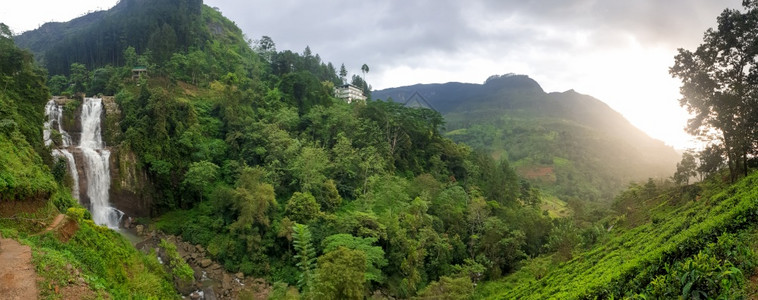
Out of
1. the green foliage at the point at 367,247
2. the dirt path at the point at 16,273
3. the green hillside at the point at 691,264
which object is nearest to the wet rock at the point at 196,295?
the green foliage at the point at 367,247

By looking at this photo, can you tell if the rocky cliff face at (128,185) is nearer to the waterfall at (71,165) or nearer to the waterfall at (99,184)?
the waterfall at (99,184)

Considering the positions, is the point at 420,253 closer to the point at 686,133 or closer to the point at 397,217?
the point at 397,217

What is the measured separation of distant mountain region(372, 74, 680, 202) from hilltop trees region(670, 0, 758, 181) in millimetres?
49675

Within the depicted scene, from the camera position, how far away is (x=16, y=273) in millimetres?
12461

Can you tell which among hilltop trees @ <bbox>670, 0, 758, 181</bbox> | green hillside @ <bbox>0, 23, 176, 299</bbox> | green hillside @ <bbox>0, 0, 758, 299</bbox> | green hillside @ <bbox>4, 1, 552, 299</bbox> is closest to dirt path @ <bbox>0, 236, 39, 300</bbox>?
green hillside @ <bbox>0, 23, 176, 299</bbox>

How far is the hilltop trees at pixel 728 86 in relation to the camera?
61.6 ft

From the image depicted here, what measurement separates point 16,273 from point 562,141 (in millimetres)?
107355

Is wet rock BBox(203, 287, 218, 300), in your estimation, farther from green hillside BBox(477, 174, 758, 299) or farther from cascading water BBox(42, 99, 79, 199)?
green hillside BBox(477, 174, 758, 299)

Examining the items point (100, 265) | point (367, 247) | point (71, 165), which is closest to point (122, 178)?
point (71, 165)

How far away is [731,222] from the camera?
33.9 ft

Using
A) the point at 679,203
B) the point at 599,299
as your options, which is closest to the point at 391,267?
the point at 599,299

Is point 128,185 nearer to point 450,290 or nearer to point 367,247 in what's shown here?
point 367,247

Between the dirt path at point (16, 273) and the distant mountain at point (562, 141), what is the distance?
7231 centimetres

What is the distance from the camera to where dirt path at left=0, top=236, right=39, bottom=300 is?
11758mm
